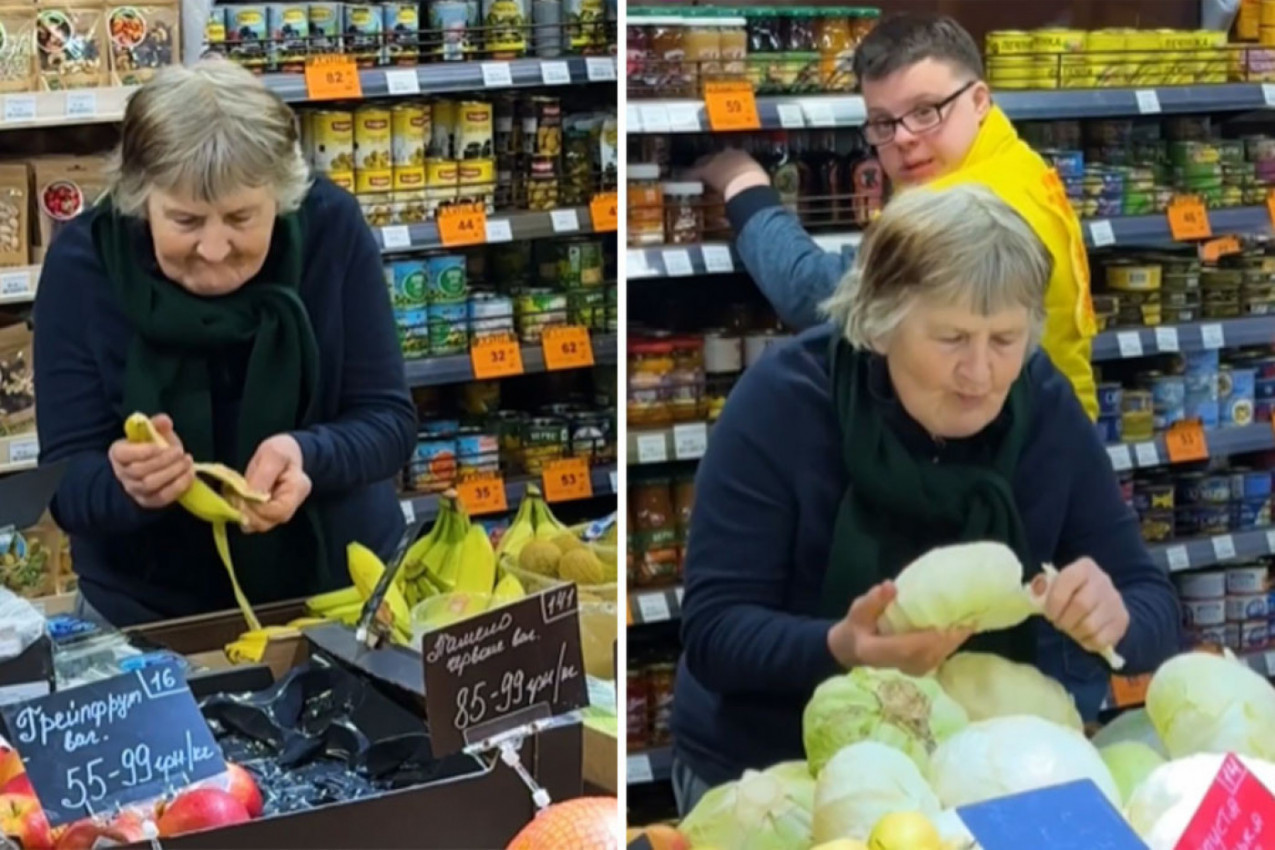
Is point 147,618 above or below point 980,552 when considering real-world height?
below

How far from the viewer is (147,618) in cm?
228

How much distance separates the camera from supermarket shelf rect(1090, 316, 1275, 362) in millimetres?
1660

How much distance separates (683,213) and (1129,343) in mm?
474

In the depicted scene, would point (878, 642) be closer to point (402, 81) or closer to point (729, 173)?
point (729, 173)

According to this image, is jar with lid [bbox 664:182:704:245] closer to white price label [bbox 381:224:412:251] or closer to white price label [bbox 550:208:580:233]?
white price label [bbox 550:208:580:233]

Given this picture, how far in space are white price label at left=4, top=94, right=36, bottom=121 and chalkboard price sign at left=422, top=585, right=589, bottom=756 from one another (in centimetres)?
139

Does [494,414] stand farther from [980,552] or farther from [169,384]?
[980,552]

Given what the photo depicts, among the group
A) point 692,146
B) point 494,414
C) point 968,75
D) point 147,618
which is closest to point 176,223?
point 147,618

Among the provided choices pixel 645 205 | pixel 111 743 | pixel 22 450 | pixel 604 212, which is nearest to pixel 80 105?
pixel 22 450

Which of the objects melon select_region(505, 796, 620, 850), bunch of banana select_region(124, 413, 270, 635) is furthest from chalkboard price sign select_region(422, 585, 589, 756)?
bunch of banana select_region(124, 413, 270, 635)

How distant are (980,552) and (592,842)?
440mm

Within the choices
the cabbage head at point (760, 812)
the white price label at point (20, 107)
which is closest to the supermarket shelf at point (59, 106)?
the white price label at point (20, 107)

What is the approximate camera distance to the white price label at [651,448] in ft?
5.02

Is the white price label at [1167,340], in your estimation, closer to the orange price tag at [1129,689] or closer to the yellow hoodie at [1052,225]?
the yellow hoodie at [1052,225]
